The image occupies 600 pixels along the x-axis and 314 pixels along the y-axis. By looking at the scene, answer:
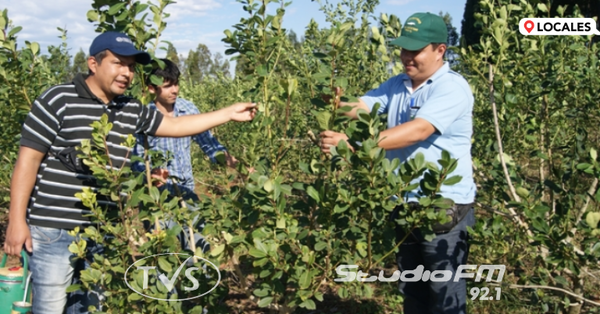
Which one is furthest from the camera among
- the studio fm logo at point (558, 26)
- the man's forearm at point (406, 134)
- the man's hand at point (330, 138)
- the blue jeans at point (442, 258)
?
the studio fm logo at point (558, 26)

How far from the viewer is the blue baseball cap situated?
209 centimetres

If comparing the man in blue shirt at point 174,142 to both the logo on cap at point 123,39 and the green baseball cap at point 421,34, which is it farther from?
the green baseball cap at point 421,34

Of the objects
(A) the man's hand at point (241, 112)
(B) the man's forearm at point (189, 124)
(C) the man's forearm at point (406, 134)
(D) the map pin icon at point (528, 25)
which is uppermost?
(D) the map pin icon at point (528, 25)

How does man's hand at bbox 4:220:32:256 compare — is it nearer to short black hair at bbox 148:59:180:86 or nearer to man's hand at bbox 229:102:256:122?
man's hand at bbox 229:102:256:122

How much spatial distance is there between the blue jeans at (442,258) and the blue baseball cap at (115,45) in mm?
1369

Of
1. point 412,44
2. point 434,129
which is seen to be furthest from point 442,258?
point 412,44

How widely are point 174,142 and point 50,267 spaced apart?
3.66ft

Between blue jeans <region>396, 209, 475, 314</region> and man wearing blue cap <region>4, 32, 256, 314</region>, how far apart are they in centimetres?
136

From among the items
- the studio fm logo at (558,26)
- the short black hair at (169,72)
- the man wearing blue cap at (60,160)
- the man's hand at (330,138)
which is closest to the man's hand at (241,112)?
the man wearing blue cap at (60,160)

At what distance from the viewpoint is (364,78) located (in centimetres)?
379

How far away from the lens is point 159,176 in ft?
8.46

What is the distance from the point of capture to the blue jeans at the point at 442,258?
2301 millimetres

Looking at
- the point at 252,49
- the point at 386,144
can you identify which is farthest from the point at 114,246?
the point at 386,144

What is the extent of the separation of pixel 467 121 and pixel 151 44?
4.75ft
